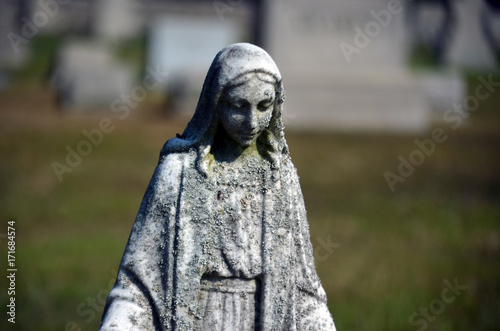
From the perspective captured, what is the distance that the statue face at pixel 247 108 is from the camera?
3344 millimetres

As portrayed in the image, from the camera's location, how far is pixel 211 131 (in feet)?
11.4

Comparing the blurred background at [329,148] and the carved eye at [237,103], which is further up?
the blurred background at [329,148]

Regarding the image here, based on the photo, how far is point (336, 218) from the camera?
11156 mm

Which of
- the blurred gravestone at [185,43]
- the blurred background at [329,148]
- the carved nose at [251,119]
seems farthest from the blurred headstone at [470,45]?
the carved nose at [251,119]

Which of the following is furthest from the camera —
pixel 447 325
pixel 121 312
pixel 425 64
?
pixel 425 64

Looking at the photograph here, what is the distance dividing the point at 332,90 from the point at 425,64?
10.1m

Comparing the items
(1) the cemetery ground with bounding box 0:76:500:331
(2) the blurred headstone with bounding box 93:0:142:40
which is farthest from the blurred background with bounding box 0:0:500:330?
(2) the blurred headstone with bounding box 93:0:142:40

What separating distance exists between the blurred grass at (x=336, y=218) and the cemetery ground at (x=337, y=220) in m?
0.02

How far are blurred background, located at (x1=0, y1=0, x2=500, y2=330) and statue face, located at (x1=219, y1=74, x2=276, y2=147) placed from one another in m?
4.61

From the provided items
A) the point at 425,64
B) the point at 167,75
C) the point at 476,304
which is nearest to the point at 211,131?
the point at 476,304

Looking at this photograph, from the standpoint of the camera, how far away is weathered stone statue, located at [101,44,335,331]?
3.35 metres

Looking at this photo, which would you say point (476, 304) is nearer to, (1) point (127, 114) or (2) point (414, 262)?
(2) point (414, 262)

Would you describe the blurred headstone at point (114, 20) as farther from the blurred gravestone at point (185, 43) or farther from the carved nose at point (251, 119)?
the carved nose at point (251, 119)

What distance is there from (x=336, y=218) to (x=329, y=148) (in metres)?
4.52
